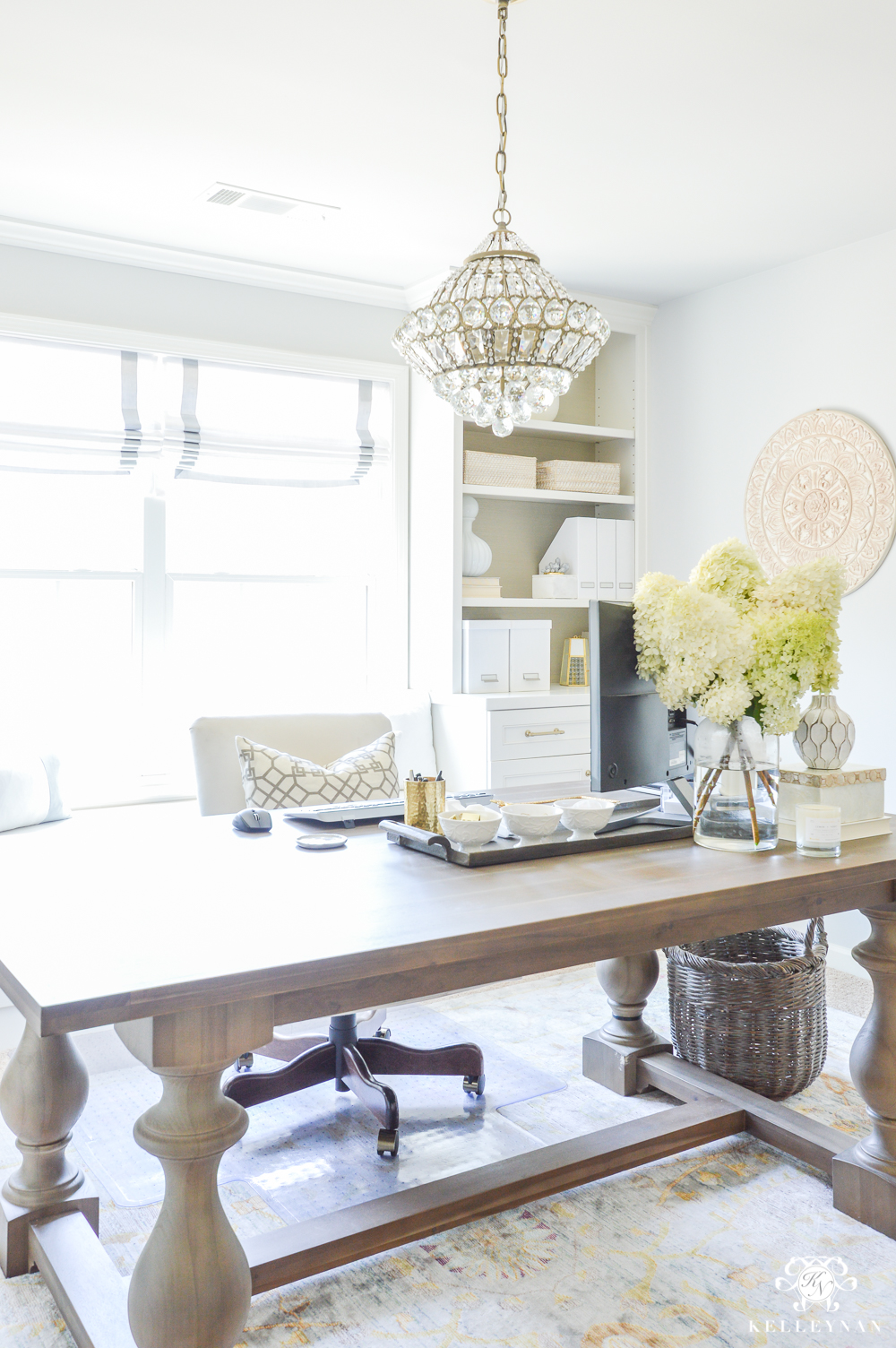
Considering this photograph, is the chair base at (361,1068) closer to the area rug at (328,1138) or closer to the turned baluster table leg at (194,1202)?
the area rug at (328,1138)

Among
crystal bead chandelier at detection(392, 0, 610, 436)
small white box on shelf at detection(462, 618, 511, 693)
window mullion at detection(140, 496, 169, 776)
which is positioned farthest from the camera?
small white box on shelf at detection(462, 618, 511, 693)

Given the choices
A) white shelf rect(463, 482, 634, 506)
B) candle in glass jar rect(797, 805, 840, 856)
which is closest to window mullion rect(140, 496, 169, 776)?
white shelf rect(463, 482, 634, 506)

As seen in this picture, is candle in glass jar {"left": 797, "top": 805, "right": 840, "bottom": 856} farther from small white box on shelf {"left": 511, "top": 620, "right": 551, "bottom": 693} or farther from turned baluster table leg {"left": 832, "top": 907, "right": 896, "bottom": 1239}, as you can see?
small white box on shelf {"left": 511, "top": 620, "right": 551, "bottom": 693}

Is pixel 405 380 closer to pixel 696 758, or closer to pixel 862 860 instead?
pixel 696 758

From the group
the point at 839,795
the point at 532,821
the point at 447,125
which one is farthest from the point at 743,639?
the point at 447,125

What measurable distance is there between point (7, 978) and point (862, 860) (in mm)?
1440

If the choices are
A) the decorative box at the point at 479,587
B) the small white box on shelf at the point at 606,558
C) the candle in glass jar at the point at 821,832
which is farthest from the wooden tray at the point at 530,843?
the small white box on shelf at the point at 606,558

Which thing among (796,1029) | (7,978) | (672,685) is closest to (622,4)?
(672,685)

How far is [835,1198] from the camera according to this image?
7.05 feet

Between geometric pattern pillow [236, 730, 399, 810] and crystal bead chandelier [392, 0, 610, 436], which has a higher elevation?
crystal bead chandelier [392, 0, 610, 436]

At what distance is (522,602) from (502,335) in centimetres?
235

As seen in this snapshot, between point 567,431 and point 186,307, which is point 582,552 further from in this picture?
point 186,307

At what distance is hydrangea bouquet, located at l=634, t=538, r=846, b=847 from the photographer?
196cm

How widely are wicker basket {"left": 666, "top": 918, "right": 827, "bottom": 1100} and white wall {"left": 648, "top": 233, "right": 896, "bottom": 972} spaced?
116 cm
